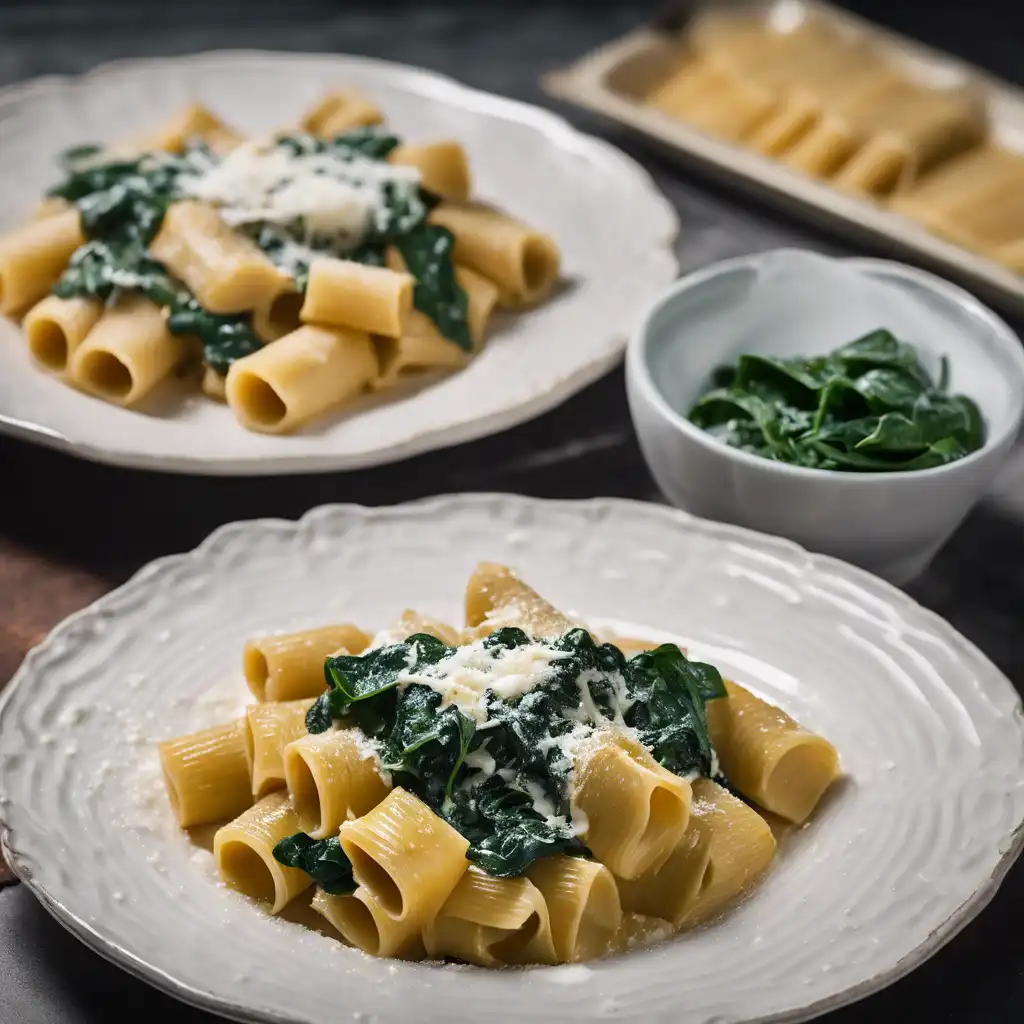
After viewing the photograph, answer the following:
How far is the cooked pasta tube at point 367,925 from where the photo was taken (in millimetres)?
1483

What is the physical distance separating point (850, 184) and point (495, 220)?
0.88m

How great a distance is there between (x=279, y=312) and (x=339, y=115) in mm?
652

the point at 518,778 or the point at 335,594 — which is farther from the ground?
the point at 518,778

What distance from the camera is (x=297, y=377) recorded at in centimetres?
229

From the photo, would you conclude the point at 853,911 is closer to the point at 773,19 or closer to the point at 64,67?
the point at 773,19

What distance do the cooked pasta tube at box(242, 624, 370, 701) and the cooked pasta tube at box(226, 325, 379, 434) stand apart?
57cm

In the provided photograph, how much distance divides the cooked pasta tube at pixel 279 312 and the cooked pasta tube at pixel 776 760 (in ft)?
3.64

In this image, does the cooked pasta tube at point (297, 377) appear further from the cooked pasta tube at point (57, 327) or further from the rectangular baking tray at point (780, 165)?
the rectangular baking tray at point (780, 165)

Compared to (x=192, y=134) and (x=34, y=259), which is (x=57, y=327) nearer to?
(x=34, y=259)

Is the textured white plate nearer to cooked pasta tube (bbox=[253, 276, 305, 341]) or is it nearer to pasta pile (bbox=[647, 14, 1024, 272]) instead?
cooked pasta tube (bbox=[253, 276, 305, 341])

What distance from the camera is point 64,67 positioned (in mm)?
3723

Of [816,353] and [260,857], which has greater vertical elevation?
[816,353]

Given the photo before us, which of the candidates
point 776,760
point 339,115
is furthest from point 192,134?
point 776,760

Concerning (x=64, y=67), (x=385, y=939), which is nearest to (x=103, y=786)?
(x=385, y=939)
